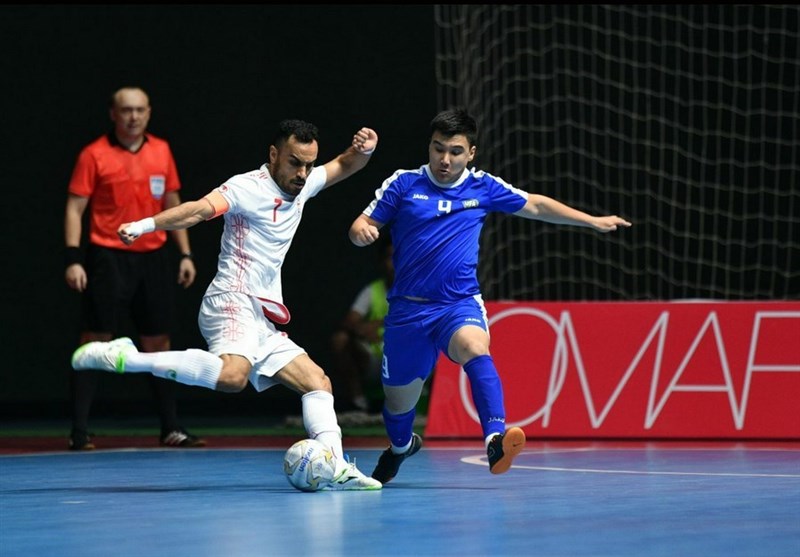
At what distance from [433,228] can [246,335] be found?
1.04 m

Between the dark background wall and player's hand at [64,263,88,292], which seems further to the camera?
the dark background wall

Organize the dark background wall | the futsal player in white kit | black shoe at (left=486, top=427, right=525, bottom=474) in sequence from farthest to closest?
the dark background wall < the futsal player in white kit < black shoe at (left=486, top=427, right=525, bottom=474)

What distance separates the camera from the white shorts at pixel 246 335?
7.44m

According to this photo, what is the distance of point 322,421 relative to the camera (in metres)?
7.34

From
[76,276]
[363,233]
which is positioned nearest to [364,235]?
[363,233]

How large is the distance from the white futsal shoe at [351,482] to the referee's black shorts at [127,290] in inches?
135

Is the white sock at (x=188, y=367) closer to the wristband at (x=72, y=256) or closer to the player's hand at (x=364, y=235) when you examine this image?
the player's hand at (x=364, y=235)

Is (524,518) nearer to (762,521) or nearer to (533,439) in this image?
(762,521)

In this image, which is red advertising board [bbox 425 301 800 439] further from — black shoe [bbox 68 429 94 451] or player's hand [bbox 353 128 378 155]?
player's hand [bbox 353 128 378 155]

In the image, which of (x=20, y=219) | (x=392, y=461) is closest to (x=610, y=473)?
(x=392, y=461)

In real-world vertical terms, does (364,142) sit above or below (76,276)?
above

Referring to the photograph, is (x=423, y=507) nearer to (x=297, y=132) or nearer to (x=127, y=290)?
(x=297, y=132)

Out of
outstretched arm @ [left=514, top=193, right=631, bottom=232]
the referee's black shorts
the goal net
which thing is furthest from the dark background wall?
outstretched arm @ [left=514, top=193, right=631, bottom=232]

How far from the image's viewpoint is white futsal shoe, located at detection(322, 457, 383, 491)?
7.13 m
